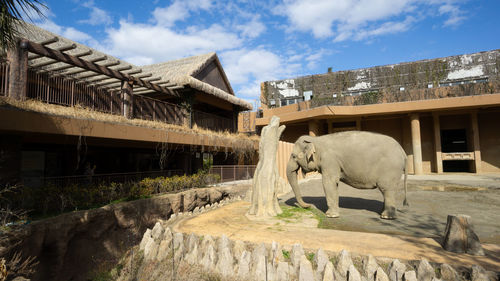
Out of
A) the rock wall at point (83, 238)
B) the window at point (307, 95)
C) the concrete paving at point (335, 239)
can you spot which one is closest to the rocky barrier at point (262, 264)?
the concrete paving at point (335, 239)

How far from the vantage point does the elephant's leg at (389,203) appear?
5996 millimetres

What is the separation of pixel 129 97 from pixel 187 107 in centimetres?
325

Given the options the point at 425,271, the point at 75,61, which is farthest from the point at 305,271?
the point at 75,61

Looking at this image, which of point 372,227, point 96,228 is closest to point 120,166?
point 96,228

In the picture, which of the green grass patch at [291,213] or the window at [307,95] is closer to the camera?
the green grass patch at [291,213]

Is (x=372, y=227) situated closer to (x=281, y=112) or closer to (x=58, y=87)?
(x=58, y=87)

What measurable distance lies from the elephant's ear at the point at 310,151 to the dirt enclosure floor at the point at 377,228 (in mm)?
1443

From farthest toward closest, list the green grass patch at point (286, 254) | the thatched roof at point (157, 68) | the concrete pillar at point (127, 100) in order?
the concrete pillar at point (127, 100) < the thatched roof at point (157, 68) < the green grass patch at point (286, 254)

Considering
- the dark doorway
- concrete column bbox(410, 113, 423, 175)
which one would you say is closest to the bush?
concrete column bbox(410, 113, 423, 175)

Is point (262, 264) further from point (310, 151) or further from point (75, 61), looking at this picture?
point (75, 61)

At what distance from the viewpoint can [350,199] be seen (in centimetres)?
880

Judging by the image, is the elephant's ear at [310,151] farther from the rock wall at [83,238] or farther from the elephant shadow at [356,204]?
the rock wall at [83,238]

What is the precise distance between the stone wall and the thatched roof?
7.57 metres

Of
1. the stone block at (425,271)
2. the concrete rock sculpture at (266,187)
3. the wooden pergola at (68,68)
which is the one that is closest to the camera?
the stone block at (425,271)
